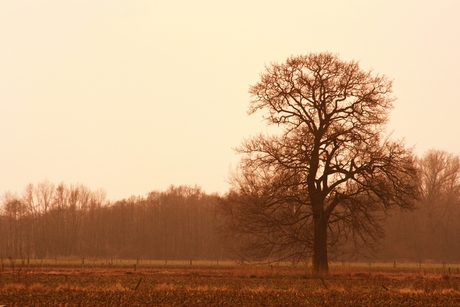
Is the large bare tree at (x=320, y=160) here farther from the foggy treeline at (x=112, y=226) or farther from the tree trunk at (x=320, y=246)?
the foggy treeline at (x=112, y=226)

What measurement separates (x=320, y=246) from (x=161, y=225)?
8926 cm

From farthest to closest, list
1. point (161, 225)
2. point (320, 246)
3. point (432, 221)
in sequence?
1. point (161, 225)
2. point (432, 221)
3. point (320, 246)

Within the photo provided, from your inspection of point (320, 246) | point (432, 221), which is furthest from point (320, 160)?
point (432, 221)

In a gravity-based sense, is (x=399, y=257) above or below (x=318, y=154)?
below

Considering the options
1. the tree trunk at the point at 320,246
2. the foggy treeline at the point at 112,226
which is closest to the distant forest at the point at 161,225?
the foggy treeline at the point at 112,226

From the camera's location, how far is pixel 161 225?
124 meters

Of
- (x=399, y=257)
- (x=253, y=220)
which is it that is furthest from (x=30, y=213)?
(x=253, y=220)

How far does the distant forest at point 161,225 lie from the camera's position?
315ft

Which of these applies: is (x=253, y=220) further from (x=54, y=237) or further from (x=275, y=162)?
(x=54, y=237)

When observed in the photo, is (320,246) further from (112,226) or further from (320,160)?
(112,226)

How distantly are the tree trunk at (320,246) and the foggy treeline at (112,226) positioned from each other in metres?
73.8

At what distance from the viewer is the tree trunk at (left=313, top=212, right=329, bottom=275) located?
122 ft

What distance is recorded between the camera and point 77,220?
131 m

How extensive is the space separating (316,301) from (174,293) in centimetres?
619
